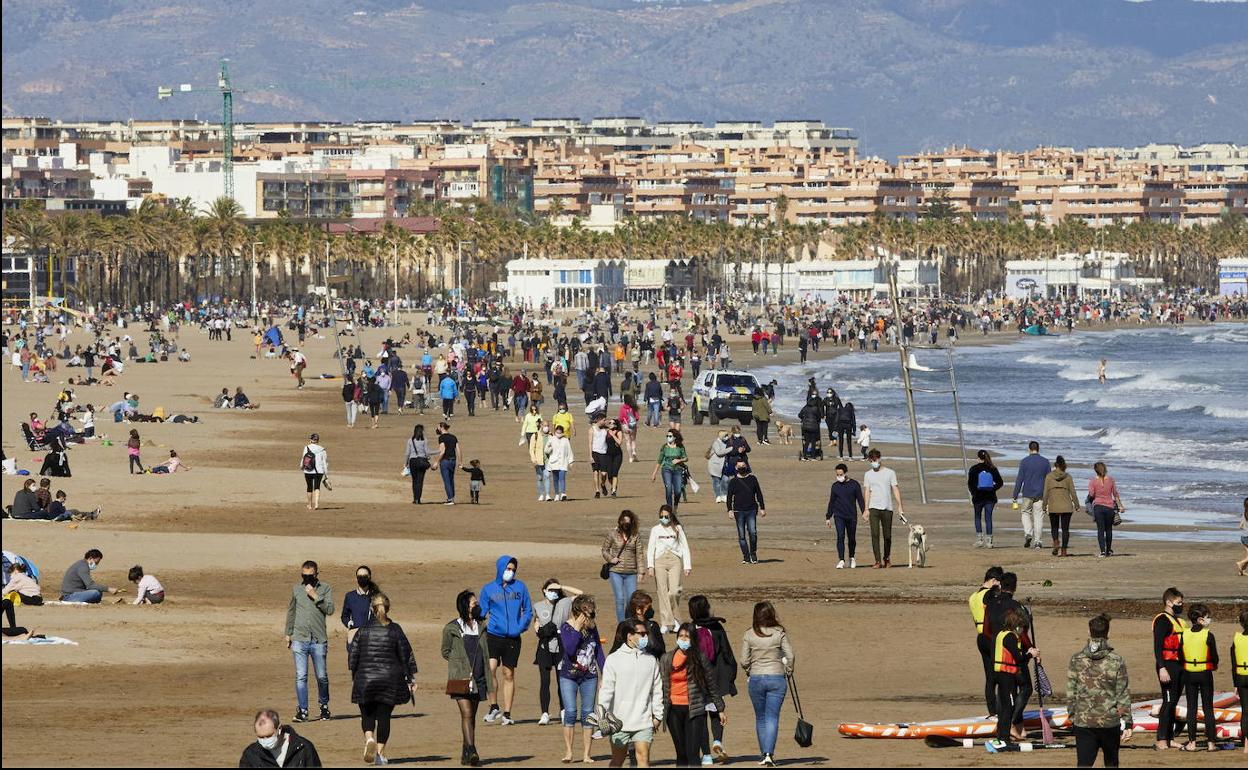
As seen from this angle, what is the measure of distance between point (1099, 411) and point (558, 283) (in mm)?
87061

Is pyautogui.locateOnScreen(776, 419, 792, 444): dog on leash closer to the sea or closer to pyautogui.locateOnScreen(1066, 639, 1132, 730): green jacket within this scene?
the sea

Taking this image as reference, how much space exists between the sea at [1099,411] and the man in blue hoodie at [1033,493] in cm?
276

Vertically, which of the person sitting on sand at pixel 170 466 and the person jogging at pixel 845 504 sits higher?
the person jogging at pixel 845 504

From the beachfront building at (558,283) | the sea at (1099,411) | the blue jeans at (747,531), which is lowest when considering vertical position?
the sea at (1099,411)

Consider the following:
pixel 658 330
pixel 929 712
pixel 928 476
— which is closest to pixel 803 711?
pixel 929 712

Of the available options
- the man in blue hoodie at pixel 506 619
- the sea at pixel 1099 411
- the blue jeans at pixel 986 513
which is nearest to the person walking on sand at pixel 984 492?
the blue jeans at pixel 986 513

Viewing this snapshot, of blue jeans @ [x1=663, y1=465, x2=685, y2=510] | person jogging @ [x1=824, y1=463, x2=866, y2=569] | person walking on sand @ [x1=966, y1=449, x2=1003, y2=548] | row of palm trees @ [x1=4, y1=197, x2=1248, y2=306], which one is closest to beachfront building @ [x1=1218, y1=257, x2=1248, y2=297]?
row of palm trees @ [x1=4, y1=197, x2=1248, y2=306]

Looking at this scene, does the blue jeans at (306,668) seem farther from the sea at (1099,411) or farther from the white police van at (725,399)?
the white police van at (725,399)

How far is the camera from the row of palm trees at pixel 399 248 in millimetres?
137125

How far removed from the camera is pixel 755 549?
22938 millimetres

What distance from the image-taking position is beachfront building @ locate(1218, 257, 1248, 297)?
18200 centimetres

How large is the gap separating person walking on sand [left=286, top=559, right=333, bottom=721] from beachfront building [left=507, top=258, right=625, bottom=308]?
125 metres

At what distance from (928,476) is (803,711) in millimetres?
20461

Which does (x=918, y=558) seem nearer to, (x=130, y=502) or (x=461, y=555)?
(x=461, y=555)
